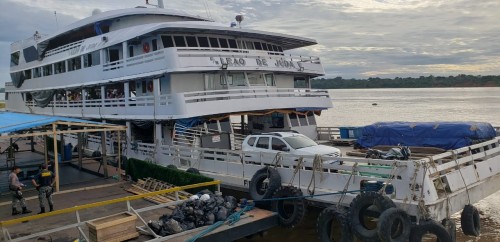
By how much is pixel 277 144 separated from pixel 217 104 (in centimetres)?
441

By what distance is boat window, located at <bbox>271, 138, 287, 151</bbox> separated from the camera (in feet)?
44.2

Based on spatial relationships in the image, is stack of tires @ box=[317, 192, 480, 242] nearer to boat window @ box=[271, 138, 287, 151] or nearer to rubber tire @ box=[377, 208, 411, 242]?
rubber tire @ box=[377, 208, 411, 242]

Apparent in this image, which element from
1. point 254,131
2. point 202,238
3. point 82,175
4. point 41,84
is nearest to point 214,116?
point 254,131

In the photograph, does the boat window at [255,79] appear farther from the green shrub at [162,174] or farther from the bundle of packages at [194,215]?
the bundle of packages at [194,215]

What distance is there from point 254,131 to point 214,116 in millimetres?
3883

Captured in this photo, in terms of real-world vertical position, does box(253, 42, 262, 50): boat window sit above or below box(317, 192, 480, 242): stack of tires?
above

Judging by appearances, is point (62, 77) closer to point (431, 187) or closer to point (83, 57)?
point (83, 57)

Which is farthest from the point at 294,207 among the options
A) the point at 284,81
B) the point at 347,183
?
the point at 284,81

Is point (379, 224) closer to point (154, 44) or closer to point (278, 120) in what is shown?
point (278, 120)

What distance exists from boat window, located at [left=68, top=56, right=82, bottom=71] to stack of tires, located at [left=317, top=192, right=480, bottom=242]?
65.1ft

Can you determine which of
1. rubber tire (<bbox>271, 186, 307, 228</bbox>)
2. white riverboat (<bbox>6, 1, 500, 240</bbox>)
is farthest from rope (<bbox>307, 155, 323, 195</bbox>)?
rubber tire (<bbox>271, 186, 307, 228</bbox>)

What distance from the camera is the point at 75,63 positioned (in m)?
25.3

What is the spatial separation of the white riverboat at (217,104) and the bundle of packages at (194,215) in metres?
2.31

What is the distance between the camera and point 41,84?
30500mm
